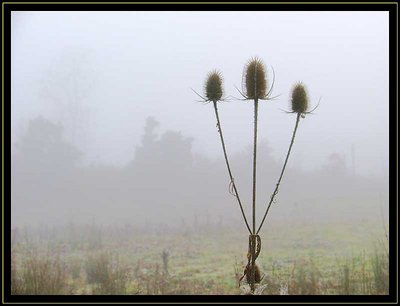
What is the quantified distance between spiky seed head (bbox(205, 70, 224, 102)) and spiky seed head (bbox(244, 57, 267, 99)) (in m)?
0.22

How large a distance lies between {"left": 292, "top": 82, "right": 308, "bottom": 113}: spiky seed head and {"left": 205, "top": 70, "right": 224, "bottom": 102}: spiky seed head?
0.58 m

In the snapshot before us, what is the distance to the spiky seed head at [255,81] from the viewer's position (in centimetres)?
375

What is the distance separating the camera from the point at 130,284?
275 inches

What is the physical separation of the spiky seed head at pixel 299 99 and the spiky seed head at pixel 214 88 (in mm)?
582

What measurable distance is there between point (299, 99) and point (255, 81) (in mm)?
395

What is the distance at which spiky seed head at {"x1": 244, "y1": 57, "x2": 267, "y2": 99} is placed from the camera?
3.75 meters

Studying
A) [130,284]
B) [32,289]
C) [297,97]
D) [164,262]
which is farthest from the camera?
[164,262]

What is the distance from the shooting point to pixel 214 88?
12.7 ft

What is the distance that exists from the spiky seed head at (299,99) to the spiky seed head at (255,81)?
0.90ft
